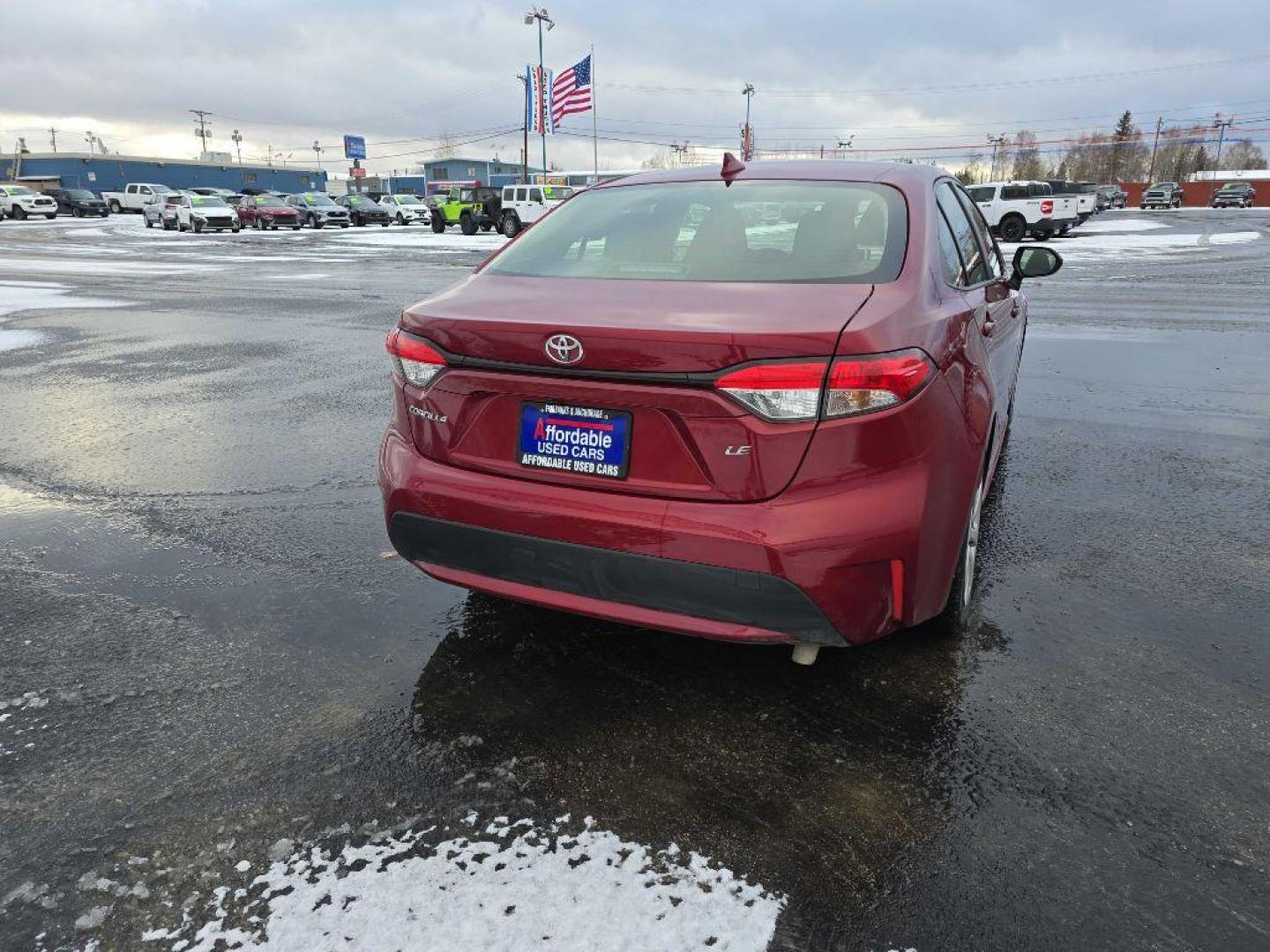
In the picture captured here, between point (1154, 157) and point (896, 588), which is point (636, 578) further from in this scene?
point (1154, 157)

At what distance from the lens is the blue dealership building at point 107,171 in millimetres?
86500

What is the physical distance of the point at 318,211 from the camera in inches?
1770

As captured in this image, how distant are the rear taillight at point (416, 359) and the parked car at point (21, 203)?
60.5m

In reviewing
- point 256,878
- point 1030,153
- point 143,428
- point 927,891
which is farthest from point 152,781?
point 1030,153

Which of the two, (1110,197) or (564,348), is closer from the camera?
(564,348)

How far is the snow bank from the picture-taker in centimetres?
190

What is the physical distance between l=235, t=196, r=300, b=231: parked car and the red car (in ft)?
146

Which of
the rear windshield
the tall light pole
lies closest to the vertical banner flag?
the tall light pole

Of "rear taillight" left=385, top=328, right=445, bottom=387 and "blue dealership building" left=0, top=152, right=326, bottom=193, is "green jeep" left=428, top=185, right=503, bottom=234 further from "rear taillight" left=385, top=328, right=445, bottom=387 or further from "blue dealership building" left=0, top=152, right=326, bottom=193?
"blue dealership building" left=0, top=152, right=326, bottom=193

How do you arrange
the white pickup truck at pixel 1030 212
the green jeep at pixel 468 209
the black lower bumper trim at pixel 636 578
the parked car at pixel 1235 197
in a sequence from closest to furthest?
the black lower bumper trim at pixel 636 578 < the white pickup truck at pixel 1030 212 < the green jeep at pixel 468 209 < the parked car at pixel 1235 197

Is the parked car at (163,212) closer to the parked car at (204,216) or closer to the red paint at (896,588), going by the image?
the parked car at (204,216)

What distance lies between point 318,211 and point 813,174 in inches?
1827

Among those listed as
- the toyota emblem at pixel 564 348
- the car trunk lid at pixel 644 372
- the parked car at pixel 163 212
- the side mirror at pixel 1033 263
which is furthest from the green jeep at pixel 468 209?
the toyota emblem at pixel 564 348

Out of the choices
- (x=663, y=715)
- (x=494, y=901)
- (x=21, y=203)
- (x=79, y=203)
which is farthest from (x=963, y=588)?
(x=79, y=203)
